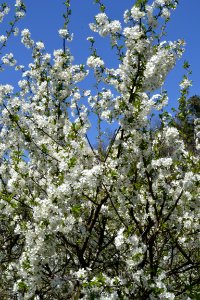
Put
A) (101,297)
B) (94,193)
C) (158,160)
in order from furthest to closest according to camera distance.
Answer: (94,193) < (158,160) < (101,297)

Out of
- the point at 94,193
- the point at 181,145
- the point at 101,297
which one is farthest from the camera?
the point at 94,193

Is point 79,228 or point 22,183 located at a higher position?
point 22,183

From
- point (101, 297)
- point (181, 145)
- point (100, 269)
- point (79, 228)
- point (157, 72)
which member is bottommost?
point (101, 297)

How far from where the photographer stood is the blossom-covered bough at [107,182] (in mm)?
4734

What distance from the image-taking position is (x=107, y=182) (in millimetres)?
5059

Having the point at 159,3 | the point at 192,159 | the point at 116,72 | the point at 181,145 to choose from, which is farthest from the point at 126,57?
the point at 192,159

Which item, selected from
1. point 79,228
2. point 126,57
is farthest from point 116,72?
point 79,228

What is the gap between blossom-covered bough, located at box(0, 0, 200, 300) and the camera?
4734 millimetres

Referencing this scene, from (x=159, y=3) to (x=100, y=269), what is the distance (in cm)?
363

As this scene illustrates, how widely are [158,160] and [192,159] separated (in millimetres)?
1405

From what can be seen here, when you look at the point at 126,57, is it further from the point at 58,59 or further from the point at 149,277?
the point at 149,277

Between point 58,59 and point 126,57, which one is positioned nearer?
point 126,57

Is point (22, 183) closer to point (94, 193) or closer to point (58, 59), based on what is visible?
point (94, 193)

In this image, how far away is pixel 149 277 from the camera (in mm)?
4758
